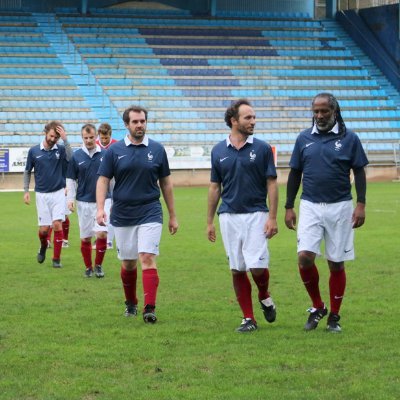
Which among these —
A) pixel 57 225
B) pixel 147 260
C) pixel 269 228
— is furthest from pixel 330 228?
pixel 57 225

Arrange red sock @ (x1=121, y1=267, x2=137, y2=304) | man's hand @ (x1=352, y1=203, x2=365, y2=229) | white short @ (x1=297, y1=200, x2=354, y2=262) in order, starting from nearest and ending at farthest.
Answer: man's hand @ (x1=352, y1=203, x2=365, y2=229) → white short @ (x1=297, y1=200, x2=354, y2=262) → red sock @ (x1=121, y1=267, x2=137, y2=304)

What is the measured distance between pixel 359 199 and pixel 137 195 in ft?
7.36

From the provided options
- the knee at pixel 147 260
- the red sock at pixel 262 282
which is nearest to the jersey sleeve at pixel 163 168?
the knee at pixel 147 260

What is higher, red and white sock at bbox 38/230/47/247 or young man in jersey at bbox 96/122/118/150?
young man in jersey at bbox 96/122/118/150

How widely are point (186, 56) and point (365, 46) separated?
882 centimetres

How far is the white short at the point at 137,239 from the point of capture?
9930 millimetres

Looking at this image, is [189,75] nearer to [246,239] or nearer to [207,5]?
[207,5]

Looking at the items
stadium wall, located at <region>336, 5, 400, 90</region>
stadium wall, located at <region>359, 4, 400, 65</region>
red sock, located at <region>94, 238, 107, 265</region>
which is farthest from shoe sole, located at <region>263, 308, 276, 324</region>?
stadium wall, located at <region>336, 5, 400, 90</region>

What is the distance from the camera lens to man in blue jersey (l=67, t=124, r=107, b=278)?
45.9 feet

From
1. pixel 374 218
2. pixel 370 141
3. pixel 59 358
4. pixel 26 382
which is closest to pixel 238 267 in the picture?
pixel 59 358

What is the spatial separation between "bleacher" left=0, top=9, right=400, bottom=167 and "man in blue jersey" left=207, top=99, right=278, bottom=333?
3012 centimetres

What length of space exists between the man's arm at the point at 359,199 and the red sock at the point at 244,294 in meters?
1.16

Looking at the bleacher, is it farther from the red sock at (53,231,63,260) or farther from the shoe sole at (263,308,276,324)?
the shoe sole at (263,308,276,324)

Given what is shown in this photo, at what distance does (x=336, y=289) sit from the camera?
9.27 meters
